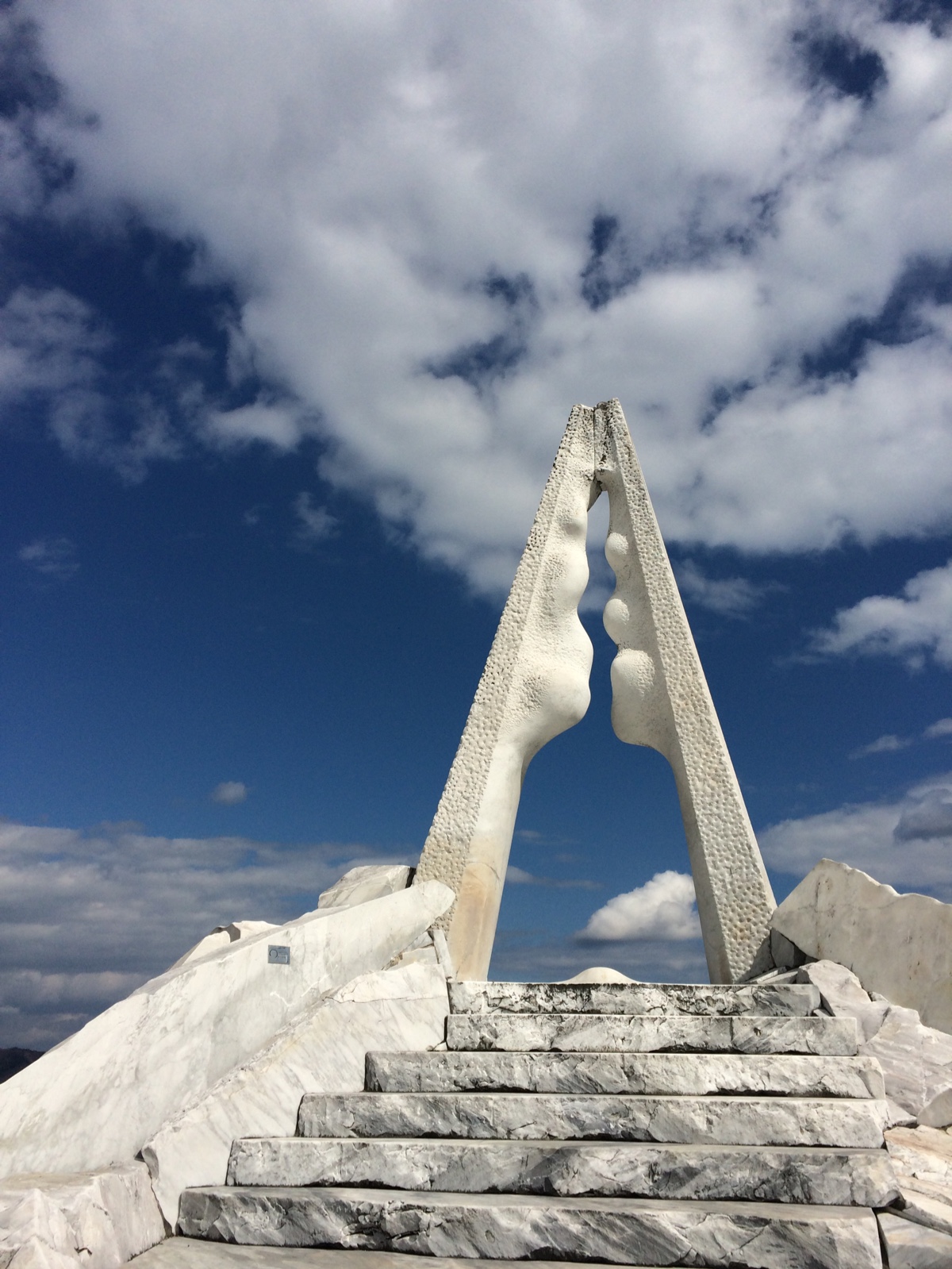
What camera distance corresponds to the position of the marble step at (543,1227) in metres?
2.40

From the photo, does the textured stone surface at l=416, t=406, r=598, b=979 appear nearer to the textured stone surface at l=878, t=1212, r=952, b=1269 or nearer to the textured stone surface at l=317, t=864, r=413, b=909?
the textured stone surface at l=317, t=864, r=413, b=909

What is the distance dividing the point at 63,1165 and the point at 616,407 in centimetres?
771

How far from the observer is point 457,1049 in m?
4.10

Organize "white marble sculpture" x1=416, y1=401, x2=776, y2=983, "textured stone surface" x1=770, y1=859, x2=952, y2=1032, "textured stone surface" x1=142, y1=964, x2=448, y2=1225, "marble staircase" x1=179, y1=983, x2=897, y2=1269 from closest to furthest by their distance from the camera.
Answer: "marble staircase" x1=179, y1=983, x2=897, y2=1269, "textured stone surface" x1=142, y1=964, x2=448, y2=1225, "textured stone surface" x1=770, y1=859, x2=952, y2=1032, "white marble sculpture" x1=416, y1=401, x2=776, y2=983

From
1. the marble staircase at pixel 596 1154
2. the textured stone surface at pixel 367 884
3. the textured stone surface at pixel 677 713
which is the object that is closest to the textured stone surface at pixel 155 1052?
the marble staircase at pixel 596 1154

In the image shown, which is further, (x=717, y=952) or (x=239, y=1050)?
(x=717, y=952)

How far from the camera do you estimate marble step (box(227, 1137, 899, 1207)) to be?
2.66 meters

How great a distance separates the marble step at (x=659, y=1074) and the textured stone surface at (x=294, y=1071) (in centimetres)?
37

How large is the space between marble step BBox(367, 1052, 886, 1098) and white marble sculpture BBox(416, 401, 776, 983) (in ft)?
9.64

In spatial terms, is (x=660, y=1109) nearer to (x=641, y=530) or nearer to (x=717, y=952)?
(x=717, y=952)

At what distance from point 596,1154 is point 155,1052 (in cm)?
175

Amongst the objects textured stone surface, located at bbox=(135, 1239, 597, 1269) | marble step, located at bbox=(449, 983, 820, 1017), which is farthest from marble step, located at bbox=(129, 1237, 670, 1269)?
marble step, located at bbox=(449, 983, 820, 1017)

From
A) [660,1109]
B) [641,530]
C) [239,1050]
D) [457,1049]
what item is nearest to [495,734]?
[641,530]

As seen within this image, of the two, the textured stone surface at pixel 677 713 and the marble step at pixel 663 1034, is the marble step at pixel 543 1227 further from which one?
the textured stone surface at pixel 677 713
